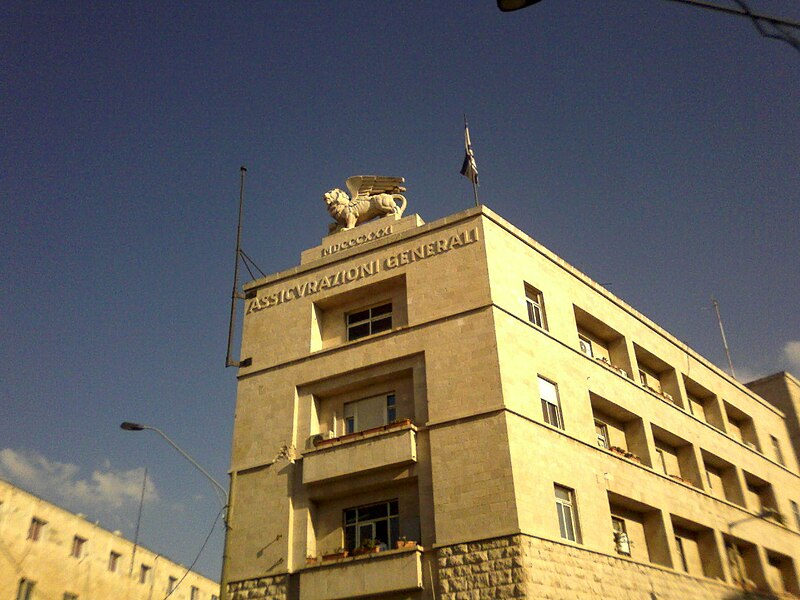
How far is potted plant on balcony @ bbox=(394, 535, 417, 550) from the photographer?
24078 millimetres

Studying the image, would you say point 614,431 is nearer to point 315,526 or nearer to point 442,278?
point 442,278

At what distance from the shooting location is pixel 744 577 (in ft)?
112

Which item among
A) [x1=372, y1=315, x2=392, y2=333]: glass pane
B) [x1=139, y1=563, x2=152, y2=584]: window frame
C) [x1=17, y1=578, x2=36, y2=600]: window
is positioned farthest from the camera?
[x1=139, y1=563, x2=152, y2=584]: window frame

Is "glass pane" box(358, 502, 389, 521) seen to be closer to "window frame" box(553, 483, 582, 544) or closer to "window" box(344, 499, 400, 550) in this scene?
"window" box(344, 499, 400, 550)

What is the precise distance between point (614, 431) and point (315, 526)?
12.2m

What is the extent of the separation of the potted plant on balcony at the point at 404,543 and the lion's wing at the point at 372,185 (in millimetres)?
14159

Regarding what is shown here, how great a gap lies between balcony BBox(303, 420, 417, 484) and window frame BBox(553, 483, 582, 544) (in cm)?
458

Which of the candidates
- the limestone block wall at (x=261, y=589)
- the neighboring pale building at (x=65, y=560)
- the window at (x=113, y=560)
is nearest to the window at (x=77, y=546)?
the neighboring pale building at (x=65, y=560)

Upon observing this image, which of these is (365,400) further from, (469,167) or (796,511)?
(796,511)

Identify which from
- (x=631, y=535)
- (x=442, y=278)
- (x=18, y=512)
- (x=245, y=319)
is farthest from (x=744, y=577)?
(x=18, y=512)

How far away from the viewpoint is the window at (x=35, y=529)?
45562 mm

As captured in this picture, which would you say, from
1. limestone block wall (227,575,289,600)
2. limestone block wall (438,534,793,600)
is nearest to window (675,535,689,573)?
limestone block wall (438,534,793,600)

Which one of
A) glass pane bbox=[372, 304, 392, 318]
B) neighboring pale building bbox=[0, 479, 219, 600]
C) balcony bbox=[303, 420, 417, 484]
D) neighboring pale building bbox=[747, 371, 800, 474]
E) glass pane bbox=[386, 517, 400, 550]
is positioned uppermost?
neighboring pale building bbox=[747, 371, 800, 474]

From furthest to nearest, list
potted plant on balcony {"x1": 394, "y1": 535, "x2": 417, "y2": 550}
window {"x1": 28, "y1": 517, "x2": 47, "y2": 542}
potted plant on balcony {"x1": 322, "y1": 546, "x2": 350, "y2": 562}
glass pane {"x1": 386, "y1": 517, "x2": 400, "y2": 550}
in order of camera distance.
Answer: window {"x1": 28, "y1": 517, "x2": 47, "y2": 542} < potted plant on balcony {"x1": 322, "y1": 546, "x2": 350, "y2": 562} < glass pane {"x1": 386, "y1": 517, "x2": 400, "y2": 550} < potted plant on balcony {"x1": 394, "y1": 535, "x2": 417, "y2": 550}
